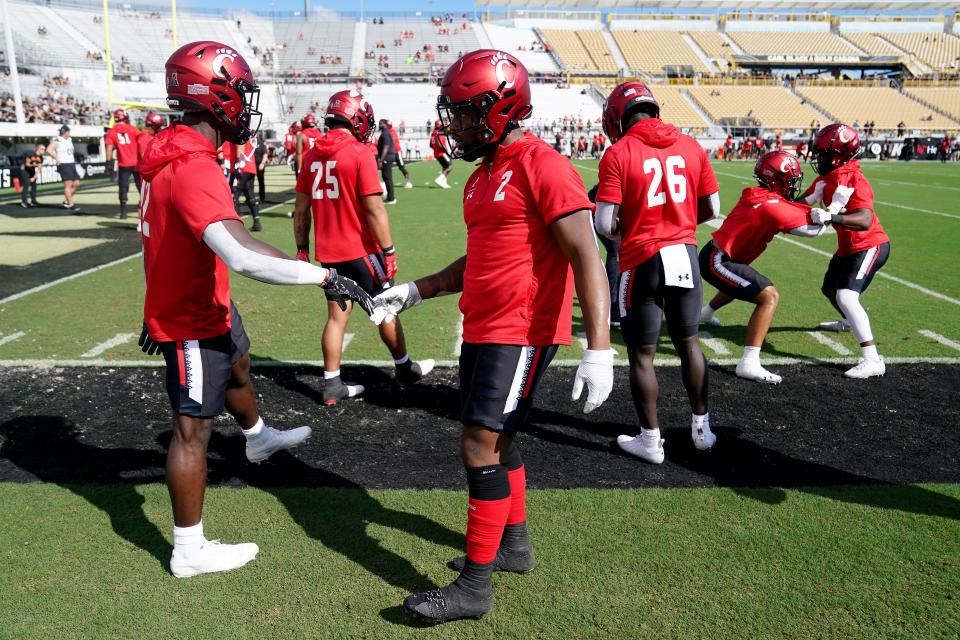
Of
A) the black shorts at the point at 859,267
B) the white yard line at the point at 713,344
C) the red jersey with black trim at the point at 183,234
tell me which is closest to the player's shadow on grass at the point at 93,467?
the red jersey with black trim at the point at 183,234

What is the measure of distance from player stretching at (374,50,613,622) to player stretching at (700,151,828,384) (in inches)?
128

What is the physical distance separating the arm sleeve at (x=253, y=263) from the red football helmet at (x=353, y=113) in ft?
9.07

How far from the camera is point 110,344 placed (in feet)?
20.9

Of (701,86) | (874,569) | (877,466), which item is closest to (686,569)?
(874,569)

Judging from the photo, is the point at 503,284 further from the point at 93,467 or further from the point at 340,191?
the point at 93,467

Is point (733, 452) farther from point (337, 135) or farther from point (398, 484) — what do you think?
Answer: point (337, 135)

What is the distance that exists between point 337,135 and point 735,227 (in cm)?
310

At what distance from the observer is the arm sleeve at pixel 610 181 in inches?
159

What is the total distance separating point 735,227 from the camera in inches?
223

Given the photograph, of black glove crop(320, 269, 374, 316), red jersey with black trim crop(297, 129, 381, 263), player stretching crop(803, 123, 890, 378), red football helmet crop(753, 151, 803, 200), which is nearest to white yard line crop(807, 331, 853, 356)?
player stretching crop(803, 123, 890, 378)

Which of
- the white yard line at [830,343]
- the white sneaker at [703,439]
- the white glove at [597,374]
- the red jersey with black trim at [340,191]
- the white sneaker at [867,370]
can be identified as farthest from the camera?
the white yard line at [830,343]

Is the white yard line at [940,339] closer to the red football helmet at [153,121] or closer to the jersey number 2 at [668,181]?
the jersey number 2 at [668,181]

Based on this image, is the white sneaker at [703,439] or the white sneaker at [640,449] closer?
the white sneaker at [640,449]

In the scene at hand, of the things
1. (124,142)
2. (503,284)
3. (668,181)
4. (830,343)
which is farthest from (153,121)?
(503,284)
